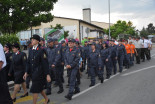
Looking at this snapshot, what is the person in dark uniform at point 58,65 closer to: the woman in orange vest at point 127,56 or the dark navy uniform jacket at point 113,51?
the dark navy uniform jacket at point 113,51

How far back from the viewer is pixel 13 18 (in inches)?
607

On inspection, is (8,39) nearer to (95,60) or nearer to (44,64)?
(95,60)

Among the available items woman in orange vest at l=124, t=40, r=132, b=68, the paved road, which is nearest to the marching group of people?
the paved road

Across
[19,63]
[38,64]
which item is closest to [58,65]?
[19,63]

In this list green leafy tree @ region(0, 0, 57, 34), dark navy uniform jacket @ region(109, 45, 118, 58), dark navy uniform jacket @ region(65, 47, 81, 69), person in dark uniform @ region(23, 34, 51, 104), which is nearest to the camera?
person in dark uniform @ region(23, 34, 51, 104)

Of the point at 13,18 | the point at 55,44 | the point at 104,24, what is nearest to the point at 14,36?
the point at 13,18

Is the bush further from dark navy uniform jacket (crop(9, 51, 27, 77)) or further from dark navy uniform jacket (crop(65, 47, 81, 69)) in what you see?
dark navy uniform jacket (crop(65, 47, 81, 69))

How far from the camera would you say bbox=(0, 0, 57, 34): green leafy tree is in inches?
585

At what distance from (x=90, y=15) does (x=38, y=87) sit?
4340 centimetres

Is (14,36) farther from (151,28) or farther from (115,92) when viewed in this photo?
(151,28)

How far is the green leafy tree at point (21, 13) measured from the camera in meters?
14.9

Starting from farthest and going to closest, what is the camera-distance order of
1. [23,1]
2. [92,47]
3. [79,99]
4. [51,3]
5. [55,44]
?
[51,3] < [23,1] < [92,47] < [55,44] < [79,99]

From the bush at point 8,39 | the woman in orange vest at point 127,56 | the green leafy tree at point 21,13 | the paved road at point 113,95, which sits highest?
the green leafy tree at point 21,13

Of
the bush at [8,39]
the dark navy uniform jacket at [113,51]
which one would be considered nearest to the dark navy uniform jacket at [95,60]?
the dark navy uniform jacket at [113,51]
